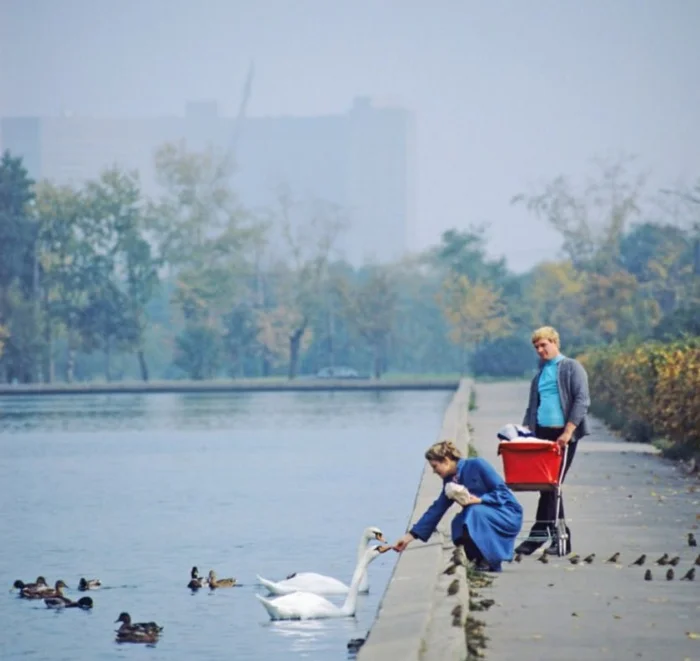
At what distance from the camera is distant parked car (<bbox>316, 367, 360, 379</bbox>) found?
338ft

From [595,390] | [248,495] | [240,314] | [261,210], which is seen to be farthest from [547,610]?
[261,210]

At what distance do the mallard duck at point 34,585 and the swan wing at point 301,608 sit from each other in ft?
8.58

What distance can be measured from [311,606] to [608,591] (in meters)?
2.54

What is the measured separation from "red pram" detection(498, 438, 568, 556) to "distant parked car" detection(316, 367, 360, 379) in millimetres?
87480

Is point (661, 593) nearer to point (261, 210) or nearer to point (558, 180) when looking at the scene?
point (558, 180)

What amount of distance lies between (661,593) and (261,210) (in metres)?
102

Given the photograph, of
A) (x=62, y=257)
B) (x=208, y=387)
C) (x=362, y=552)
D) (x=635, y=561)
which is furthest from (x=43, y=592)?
(x=62, y=257)

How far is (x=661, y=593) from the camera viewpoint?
12.2m

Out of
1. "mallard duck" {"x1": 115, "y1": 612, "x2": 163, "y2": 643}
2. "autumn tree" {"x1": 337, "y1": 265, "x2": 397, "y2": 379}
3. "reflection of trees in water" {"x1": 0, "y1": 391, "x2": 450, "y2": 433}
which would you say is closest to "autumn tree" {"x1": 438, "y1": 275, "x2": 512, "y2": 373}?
"autumn tree" {"x1": 337, "y1": 265, "x2": 397, "y2": 379}

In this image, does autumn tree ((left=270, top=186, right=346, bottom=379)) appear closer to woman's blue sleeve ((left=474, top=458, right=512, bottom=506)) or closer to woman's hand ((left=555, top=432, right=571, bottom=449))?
woman's hand ((left=555, top=432, right=571, bottom=449))

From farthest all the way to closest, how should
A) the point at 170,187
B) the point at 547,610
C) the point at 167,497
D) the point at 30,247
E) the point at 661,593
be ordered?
the point at 170,187
the point at 30,247
the point at 167,497
the point at 661,593
the point at 547,610

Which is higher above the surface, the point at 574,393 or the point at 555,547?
the point at 574,393

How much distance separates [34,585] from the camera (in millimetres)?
15922

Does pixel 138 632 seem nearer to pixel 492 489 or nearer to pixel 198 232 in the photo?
pixel 492 489
